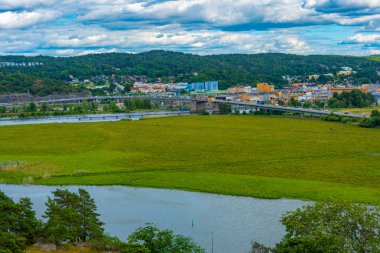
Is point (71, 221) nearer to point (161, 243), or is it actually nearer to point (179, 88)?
point (161, 243)

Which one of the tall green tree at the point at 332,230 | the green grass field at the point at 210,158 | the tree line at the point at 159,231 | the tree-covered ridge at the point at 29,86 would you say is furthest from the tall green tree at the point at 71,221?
the tree-covered ridge at the point at 29,86

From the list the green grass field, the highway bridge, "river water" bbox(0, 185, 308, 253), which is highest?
"river water" bbox(0, 185, 308, 253)

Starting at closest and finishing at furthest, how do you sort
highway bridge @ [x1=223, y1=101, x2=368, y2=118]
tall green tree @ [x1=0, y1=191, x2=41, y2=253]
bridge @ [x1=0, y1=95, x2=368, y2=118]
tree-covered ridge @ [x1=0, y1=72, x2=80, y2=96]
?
1. tall green tree @ [x1=0, y1=191, x2=41, y2=253]
2. highway bridge @ [x1=223, y1=101, x2=368, y2=118]
3. bridge @ [x1=0, y1=95, x2=368, y2=118]
4. tree-covered ridge @ [x1=0, y1=72, x2=80, y2=96]

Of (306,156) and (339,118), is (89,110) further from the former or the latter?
(306,156)

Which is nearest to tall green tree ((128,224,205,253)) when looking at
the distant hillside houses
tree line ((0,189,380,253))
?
tree line ((0,189,380,253))

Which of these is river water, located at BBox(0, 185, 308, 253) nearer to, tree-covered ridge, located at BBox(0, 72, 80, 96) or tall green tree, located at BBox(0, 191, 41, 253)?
tall green tree, located at BBox(0, 191, 41, 253)

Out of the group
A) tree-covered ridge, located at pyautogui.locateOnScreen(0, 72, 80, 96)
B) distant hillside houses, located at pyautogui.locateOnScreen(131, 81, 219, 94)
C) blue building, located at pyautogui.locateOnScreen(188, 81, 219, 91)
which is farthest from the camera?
blue building, located at pyautogui.locateOnScreen(188, 81, 219, 91)

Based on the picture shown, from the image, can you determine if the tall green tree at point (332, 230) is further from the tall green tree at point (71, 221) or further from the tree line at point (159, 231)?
the tall green tree at point (71, 221)
